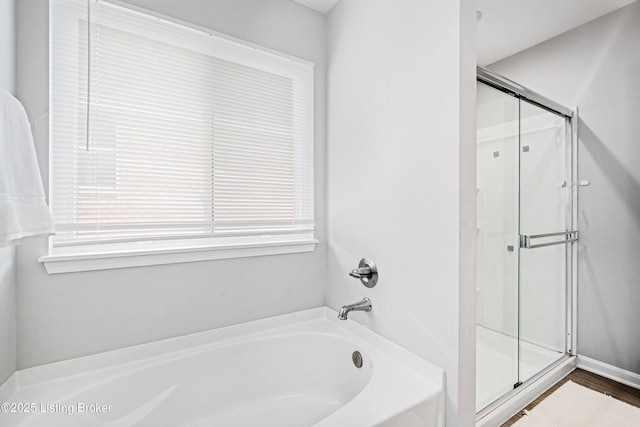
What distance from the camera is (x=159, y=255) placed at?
4.60ft

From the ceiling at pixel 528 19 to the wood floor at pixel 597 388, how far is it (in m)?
2.56

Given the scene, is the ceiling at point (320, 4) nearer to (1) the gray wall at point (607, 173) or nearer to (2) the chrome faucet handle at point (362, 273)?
(2) the chrome faucet handle at point (362, 273)

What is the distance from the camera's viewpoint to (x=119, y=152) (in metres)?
1.33

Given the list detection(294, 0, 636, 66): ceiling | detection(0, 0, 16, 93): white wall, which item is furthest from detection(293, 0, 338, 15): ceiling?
detection(0, 0, 16, 93): white wall

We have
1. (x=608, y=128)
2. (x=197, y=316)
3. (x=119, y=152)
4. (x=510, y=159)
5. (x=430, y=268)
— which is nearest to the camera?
(x=430, y=268)

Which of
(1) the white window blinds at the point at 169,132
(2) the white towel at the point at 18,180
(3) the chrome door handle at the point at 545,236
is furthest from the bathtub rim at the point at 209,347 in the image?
(3) the chrome door handle at the point at 545,236

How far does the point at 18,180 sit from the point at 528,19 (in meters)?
3.02

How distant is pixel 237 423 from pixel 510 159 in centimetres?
218

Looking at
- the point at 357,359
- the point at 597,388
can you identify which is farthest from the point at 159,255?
the point at 597,388

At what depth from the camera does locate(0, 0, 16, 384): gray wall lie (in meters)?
1.02

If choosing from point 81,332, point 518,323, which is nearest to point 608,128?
point 518,323

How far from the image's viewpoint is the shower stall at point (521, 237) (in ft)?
5.87

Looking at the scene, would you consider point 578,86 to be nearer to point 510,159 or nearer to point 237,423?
point 510,159

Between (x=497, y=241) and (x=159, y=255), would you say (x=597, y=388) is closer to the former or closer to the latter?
(x=497, y=241)
